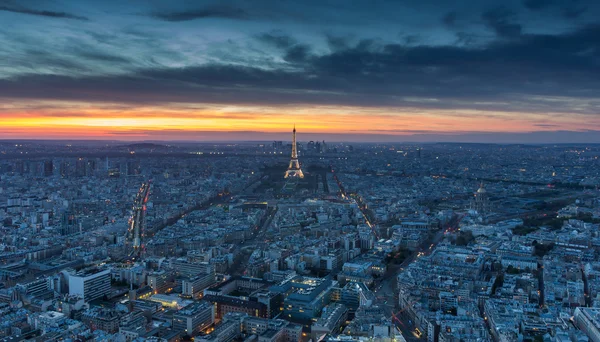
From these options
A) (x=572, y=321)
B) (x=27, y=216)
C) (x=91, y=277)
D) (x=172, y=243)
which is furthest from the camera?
(x=27, y=216)

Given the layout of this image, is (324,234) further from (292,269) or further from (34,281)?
(34,281)

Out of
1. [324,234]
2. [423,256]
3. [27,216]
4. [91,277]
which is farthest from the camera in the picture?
[27,216]

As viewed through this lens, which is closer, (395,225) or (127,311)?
(127,311)

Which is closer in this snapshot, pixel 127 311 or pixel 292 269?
pixel 127 311

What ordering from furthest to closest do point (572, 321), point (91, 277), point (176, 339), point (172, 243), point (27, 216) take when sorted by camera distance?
point (27, 216), point (172, 243), point (91, 277), point (572, 321), point (176, 339)

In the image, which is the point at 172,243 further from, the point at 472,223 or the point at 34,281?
the point at 472,223

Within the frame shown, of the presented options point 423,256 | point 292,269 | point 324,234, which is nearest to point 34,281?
point 292,269

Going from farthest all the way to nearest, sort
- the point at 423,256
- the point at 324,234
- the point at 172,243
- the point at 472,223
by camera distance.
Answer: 1. the point at 472,223
2. the point at 324,234
3. the point at 172,243
4. the point at 423,256

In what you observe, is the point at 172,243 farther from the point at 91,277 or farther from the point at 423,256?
the point at 423,256

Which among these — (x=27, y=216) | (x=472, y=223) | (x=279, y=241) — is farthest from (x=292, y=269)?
(x=27, y=216)
